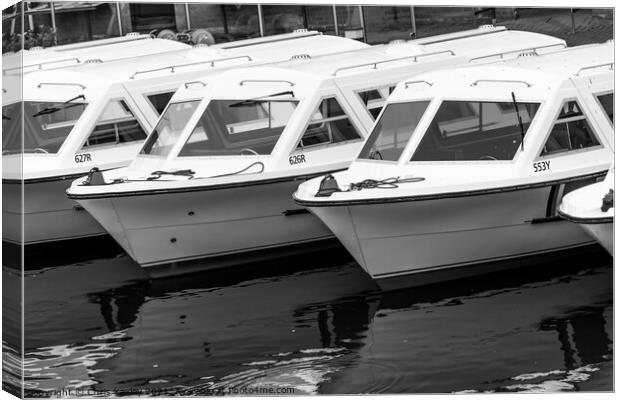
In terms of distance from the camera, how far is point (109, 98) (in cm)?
1559

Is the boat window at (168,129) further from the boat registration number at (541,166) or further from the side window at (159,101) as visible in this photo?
the boat registration number at (541,166)

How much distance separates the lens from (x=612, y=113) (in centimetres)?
1310

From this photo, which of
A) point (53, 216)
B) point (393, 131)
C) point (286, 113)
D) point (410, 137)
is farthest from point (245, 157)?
point (53, 216)

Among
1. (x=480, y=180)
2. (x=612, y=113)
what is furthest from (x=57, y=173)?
(x=612, y=113)

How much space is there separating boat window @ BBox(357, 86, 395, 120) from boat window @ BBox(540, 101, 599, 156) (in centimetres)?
227

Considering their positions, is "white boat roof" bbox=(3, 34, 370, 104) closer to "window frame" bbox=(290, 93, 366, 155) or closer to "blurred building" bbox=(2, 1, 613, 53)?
"window frame" bbox=(290, 93, 366, 155)

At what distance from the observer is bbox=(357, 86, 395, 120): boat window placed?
14.9 meters

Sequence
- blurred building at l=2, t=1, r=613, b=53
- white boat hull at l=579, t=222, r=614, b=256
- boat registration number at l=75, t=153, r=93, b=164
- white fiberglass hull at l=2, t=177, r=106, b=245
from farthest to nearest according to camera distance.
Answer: boat registration number at l=75, t=153, r=93, b=164 → white fiberglass hull at l=2, t=177, r=106, b=245 → blurred building at l=2, t=1, r=613, b=53 → white boat hull at l=579, t=222, r=614, b=256

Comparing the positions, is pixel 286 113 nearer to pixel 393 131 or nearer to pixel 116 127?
pixel 393 131

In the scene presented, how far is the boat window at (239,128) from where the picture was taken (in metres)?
14.6

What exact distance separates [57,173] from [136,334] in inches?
104

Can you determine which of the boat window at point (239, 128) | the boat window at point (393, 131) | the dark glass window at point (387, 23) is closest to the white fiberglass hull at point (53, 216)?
the boat window at point (239, 128)

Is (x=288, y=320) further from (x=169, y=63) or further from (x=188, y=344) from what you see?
(x=169, y=63)

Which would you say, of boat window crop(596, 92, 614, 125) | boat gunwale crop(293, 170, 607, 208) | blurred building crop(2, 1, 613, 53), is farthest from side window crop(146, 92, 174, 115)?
boat window crop(596, 92, 614, 125)
